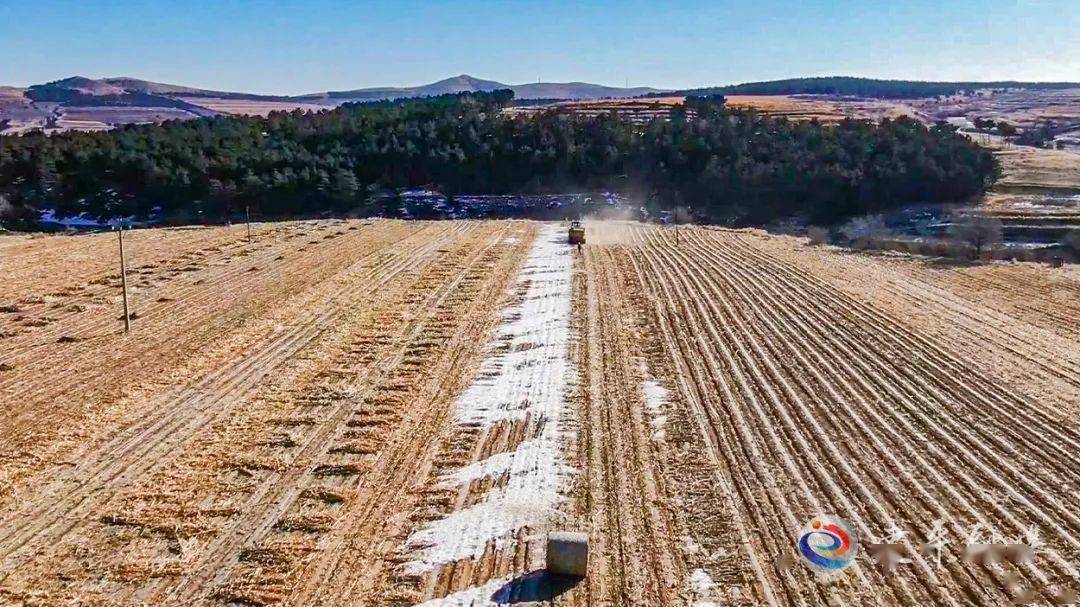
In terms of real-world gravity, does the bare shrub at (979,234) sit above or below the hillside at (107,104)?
below

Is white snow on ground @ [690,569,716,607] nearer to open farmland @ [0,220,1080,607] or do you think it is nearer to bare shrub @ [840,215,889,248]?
open farmland @ [0,220,1080,607]

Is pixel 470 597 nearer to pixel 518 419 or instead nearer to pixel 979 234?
pixel 518 419

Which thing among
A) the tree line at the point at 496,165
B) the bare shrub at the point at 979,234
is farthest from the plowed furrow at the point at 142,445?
the tree line at the point at 496,165

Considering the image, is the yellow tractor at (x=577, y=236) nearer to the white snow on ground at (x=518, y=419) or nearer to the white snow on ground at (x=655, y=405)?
the white snow on ground at (x=518, y=419)

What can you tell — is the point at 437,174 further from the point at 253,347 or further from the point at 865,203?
the point at 253,347

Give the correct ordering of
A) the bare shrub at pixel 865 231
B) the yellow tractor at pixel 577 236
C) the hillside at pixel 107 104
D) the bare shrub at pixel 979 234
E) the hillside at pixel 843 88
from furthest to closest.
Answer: the hillside at pixel 843 88 < the hillside at pixel 107 104 < the bare shrub at pixel 865 231 < the yellow tractor at pixel 577 236 < the bare shrub at pixel 979 234

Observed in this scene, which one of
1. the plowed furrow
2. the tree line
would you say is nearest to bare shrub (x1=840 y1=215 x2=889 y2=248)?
the tree line

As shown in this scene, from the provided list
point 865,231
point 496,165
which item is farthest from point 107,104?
point 865,231

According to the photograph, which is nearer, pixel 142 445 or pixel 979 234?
pixel 142 445
